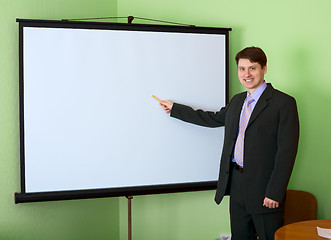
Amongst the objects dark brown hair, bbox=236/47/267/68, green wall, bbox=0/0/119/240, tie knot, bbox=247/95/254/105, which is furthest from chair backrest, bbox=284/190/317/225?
green wall, bbox=0/0/119/240

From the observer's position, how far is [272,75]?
2.81 metres

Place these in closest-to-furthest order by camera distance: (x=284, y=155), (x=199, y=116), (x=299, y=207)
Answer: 1. (x=284, y=155)
2. (x=199, y=116)
3. (x=299, y=207)

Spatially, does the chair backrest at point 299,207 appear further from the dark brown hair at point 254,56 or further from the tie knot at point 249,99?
the dark brown hair at point 254,56

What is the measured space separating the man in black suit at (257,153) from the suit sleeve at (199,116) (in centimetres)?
23

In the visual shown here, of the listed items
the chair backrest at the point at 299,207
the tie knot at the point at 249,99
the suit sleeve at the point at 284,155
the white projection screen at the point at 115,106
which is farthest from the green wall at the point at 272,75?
the suit sleeve at the point at 284,155

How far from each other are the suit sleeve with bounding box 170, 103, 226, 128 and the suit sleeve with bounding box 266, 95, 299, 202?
0.54 meters

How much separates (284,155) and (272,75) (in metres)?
0.92

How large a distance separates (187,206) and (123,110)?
98 centimetres

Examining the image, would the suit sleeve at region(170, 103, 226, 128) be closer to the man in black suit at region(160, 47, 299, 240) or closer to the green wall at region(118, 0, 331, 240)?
the man in black suit at region(160, 47, 299, 240)

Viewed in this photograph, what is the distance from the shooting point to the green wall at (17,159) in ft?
7.52

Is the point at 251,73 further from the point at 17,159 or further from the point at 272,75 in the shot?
the point at 17,159

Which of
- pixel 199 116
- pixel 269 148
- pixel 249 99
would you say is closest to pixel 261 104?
pixel 249 99

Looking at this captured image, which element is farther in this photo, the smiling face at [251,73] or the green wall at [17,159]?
the green wall at [17,159]

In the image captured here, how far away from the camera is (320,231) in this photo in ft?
5.52
